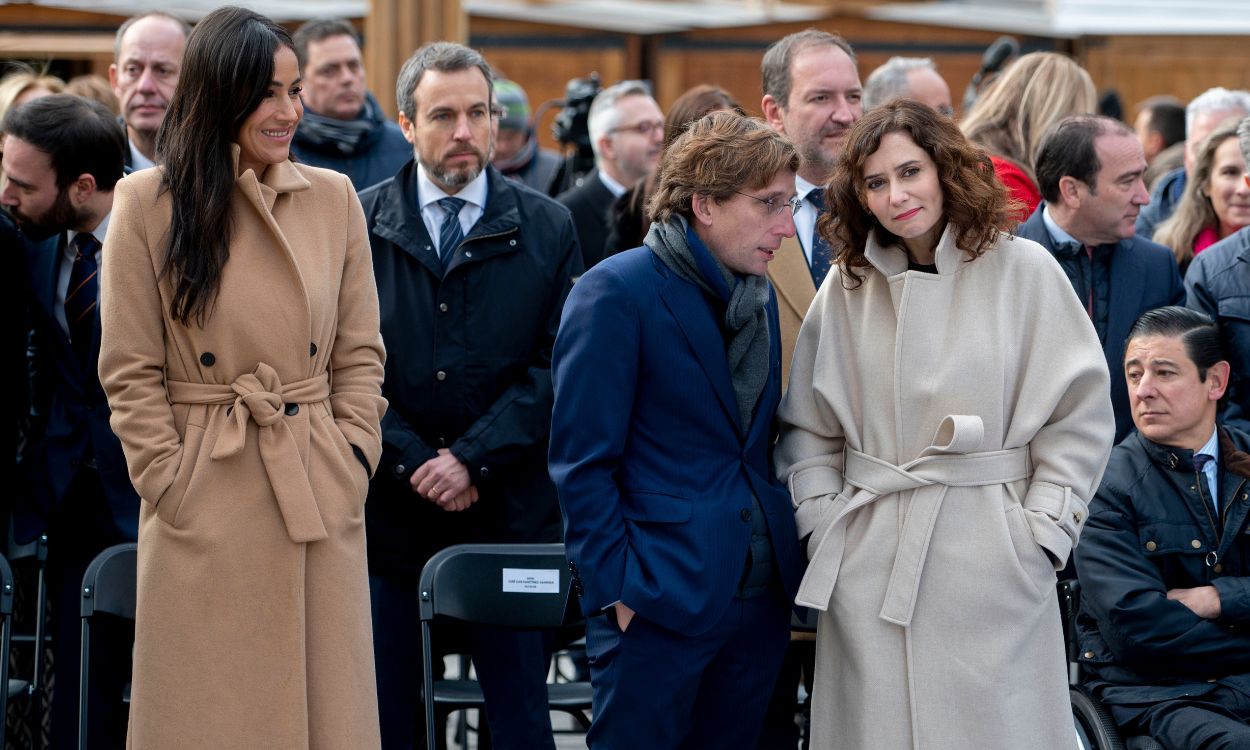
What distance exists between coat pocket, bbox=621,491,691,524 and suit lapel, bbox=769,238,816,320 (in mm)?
875

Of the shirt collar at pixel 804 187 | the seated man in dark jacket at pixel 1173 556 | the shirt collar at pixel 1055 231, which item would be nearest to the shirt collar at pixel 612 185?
the shirt collar at pixel 804 187

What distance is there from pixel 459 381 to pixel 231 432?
2.78 feet

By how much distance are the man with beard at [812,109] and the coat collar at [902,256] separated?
617 mm

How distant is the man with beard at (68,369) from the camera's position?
367 cm

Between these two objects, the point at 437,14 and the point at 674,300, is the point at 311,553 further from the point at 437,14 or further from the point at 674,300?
the point at 437,14

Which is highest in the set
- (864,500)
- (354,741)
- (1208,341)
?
(1208,341)

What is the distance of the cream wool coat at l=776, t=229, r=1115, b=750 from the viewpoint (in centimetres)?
299

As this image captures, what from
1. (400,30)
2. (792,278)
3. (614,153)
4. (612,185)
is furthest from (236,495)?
(400,30)

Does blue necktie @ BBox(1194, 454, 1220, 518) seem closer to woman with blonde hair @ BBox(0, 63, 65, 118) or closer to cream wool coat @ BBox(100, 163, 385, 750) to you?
cream wool coat @ BBox(100, 163, 385, 750)

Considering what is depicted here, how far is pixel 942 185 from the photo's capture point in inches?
121

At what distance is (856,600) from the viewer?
3.05 metres

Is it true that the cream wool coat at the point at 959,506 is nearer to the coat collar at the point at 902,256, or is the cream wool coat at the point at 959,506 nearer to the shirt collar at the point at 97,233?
the coat collar at the point at 902,256

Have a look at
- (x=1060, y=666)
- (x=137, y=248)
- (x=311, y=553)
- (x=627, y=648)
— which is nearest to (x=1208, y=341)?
(x=1060, y=666)

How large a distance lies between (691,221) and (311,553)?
102cm
